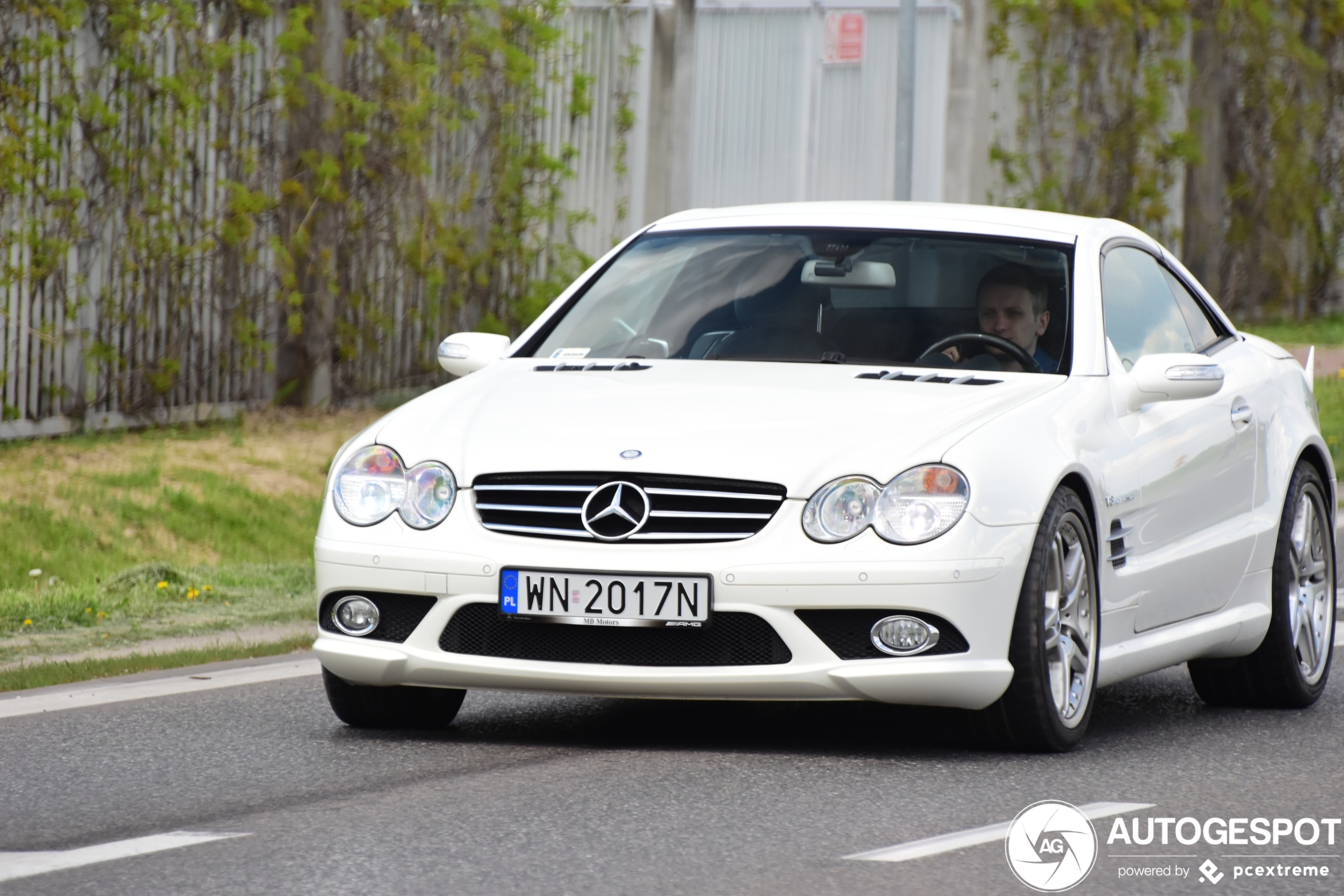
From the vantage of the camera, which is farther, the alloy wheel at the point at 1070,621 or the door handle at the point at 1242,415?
the door handle at the point at 1242,415

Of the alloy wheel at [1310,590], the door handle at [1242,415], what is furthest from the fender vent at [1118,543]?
the alloy wheel at [1310,590]

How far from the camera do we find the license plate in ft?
19.7

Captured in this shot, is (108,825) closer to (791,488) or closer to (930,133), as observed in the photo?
(791,488)

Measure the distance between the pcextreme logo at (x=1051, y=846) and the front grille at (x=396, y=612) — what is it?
1688mm

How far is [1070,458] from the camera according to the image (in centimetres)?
642

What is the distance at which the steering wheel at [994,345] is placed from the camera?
6988mm

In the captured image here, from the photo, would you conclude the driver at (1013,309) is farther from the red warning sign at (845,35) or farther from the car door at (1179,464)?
the red warning sign at (845,35)

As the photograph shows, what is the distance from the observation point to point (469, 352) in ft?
24.2

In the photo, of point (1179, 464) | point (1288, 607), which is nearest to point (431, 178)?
point (1288, 607)

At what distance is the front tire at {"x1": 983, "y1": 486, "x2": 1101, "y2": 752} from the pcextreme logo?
1.76 feet

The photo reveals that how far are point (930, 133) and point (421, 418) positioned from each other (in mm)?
16222

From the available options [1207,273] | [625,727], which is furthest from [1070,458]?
[1207,273]

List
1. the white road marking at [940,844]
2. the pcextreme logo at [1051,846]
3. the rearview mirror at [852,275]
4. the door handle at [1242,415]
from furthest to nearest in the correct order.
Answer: the door handle at [1242,415], the rearview mirror at [852,275], the white road marking at [940,844], the pcextreme logo at [1051,846]

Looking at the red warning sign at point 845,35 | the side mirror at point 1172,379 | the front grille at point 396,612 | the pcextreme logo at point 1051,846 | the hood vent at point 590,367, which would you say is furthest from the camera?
the red warning sign at point 845,35
